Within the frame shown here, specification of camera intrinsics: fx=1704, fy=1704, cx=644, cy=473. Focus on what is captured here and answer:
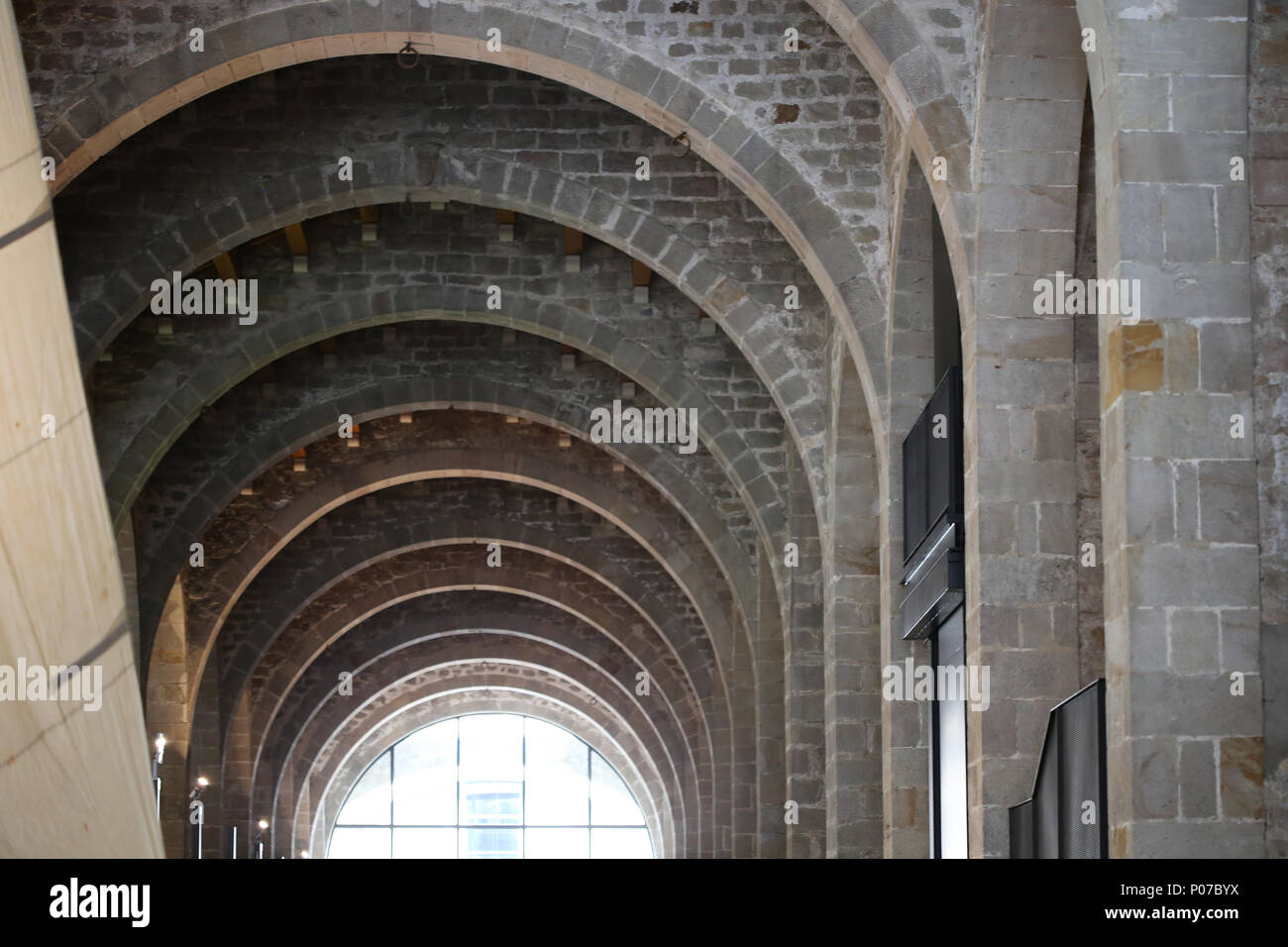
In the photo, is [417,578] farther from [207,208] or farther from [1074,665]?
[1074,665]

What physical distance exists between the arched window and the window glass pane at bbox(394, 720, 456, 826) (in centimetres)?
2

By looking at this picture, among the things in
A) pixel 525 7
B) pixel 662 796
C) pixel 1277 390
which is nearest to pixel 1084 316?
pixel 1277 390

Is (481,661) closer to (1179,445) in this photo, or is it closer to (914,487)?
(914,487)

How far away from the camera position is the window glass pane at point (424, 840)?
1396 inches

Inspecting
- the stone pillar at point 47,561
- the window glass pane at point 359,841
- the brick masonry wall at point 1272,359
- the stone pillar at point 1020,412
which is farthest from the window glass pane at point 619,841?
the stone pillar at point 47,561

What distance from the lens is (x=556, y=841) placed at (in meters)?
35.4

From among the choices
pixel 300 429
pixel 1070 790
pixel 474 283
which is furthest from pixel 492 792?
pixel 1070 790

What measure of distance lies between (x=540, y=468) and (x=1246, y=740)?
13129 mm

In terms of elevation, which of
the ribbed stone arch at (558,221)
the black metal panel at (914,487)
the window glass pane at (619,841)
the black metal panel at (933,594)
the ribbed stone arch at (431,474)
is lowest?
the window glass pane at (619,841)

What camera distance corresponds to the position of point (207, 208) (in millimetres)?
11688

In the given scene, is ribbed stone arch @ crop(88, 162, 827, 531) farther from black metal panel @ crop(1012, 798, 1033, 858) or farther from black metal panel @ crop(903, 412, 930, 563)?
black metal panel @ crop(1012, 798, 1033, 858)

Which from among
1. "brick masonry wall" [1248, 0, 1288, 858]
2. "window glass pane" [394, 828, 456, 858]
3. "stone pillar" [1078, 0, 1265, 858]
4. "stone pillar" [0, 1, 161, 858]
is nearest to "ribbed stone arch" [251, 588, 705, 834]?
"window glass pane" [394, 828, 456, 858]

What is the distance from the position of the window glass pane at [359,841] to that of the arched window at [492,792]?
0.02 m

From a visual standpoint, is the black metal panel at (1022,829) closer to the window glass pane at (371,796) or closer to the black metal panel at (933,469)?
the black metal panel at (933,469)
